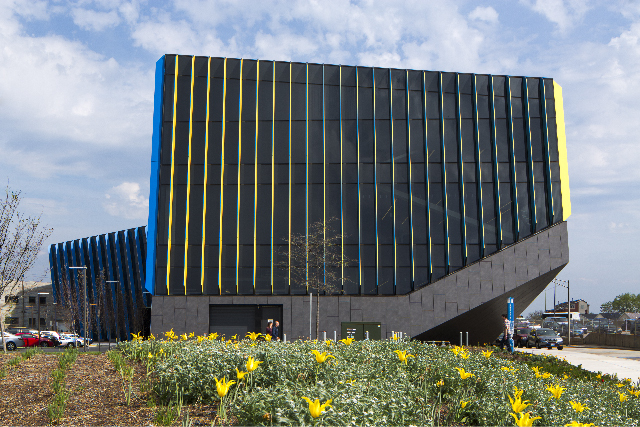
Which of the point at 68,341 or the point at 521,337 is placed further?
the point at 68,341

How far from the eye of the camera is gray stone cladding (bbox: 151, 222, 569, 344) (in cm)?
2883

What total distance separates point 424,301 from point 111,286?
43.8 meters

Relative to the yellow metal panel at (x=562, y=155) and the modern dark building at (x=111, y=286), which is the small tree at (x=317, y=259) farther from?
the modern dark building at (x=111, y=286)

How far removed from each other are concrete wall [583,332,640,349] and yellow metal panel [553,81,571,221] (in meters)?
22.7

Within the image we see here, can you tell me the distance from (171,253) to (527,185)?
67.5 feet

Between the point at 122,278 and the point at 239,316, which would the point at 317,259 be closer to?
the point at 239,316

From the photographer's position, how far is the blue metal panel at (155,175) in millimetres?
29047

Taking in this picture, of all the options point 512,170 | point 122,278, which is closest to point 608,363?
point 512,170

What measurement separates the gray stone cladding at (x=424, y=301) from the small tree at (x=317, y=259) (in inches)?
36.6

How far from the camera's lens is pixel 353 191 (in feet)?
98.6

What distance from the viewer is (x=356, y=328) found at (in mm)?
29234

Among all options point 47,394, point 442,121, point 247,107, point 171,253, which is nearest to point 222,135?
point 247,107

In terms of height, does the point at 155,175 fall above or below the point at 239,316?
above

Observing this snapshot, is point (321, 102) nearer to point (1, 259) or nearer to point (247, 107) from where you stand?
point (247, 107)
